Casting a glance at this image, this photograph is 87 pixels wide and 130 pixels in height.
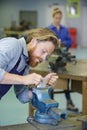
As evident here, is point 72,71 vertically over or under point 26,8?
under

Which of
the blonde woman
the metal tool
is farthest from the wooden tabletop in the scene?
the metal tool

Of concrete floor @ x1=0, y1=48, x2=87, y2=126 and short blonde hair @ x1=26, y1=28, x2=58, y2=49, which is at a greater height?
short blonde hair @ x1=26, y1=28, x2=58, y2=49

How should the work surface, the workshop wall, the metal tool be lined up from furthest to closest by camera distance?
1. the workshop wall
2. the metal tool
3. the work surface

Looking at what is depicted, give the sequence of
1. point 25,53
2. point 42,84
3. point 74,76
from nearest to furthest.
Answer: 1. point 42,84
2. point 25,53
3. point 74,76

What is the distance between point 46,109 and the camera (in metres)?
Answer: 1.63

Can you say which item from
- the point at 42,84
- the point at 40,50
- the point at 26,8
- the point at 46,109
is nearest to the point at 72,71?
the point at 40,50

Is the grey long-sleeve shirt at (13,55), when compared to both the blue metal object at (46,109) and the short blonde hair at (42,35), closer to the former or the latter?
the short blonde hair at (42,35)

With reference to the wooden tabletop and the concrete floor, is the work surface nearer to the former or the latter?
the wooden tabletop

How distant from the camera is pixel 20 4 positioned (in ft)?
49.0

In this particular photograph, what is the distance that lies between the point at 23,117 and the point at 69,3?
1082cm

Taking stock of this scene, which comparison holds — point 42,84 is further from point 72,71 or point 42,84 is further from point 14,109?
point 14,109

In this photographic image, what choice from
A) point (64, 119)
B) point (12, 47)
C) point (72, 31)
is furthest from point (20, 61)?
point (72, 31)

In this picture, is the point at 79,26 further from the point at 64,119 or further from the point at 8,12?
the point at 64,119

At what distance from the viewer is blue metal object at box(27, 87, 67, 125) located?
158cm
